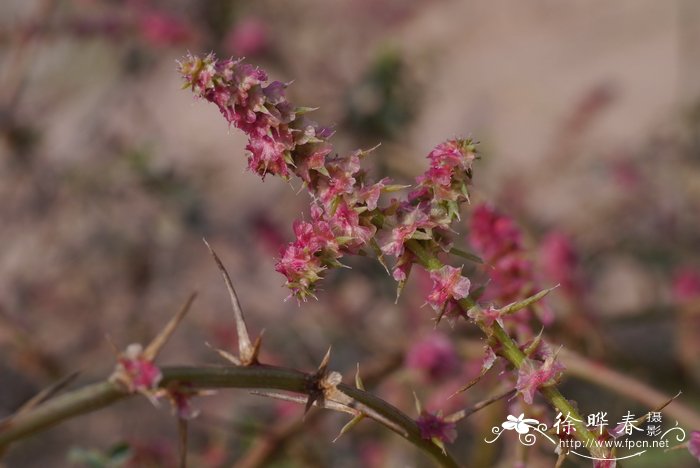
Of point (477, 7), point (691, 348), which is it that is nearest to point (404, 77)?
point (691, 348)

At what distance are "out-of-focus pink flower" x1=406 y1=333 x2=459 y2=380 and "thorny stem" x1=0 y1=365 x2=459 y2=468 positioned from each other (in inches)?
34.9

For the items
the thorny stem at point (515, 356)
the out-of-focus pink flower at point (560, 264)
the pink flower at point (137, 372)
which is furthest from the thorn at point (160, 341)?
the out-of-focus pink flower at point (560, 264)

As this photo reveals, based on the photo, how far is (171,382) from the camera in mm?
746

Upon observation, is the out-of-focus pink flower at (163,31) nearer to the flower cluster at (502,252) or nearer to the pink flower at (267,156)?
the flower cluster at (502,252)

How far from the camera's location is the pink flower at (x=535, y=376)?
0.74 m

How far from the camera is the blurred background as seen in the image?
2.09 metres

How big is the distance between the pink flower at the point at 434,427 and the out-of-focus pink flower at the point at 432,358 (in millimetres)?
828

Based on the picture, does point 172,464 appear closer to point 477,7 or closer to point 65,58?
point 65,58

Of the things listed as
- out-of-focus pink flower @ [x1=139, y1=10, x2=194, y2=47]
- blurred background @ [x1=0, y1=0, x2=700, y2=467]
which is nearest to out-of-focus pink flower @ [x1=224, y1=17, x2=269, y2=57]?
blurred background @ [x1=0, y1=0, x2=700, y2=467]

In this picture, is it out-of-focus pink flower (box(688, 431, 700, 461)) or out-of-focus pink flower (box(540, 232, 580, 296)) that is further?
out-of-focus pink flower (box(540, 232, 580, 296))

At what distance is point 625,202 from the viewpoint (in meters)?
2.95

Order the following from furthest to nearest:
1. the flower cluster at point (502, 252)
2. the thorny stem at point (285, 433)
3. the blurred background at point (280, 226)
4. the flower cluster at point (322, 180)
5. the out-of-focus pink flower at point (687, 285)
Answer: the out-of-focus pink flower at point (687, 285) → the blurred background at point (280, 226) → the thorny stem at point (285, 433) → the flower cluster at point (502, 252) → the flower cluster at point (322, 180)

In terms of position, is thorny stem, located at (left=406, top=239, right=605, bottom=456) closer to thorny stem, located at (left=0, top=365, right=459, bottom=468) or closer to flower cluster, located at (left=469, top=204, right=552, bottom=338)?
thorny stem, located at (left=0, top=365, right=459, bottom=468)

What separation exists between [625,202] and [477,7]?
2.74 m
